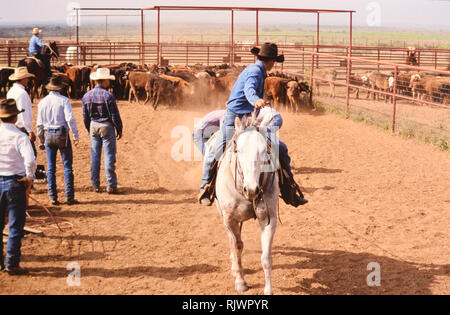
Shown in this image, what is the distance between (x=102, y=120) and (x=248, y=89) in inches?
142

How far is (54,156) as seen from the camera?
7363 mm

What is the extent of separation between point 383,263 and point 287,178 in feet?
4.47

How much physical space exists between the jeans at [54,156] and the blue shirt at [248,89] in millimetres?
3044

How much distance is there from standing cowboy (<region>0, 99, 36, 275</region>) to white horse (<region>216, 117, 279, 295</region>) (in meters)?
1.84

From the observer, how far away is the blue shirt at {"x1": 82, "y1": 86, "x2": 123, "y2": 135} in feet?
25.3

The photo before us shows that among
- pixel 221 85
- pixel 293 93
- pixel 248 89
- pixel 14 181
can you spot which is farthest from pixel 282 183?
pixel 221 85

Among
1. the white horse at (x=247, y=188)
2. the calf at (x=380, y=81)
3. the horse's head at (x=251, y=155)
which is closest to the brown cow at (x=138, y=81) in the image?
the calf at (x=380, y=81)

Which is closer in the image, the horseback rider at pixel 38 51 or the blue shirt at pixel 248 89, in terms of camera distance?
the blue shirt at pixel 248 89

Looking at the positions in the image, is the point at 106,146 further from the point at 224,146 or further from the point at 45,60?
the point at 45,60

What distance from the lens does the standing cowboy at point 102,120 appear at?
773 cm

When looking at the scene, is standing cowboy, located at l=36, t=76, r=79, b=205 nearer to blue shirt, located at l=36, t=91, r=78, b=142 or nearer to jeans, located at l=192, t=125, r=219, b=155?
blue shirt, located at l=36, t=91, r=78, b=142

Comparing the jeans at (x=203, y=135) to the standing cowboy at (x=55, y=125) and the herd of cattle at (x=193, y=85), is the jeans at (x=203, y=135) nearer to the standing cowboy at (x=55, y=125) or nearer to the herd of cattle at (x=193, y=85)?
the standing cowboy at (x=55, y=125)

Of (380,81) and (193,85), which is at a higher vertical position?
(380,81)
